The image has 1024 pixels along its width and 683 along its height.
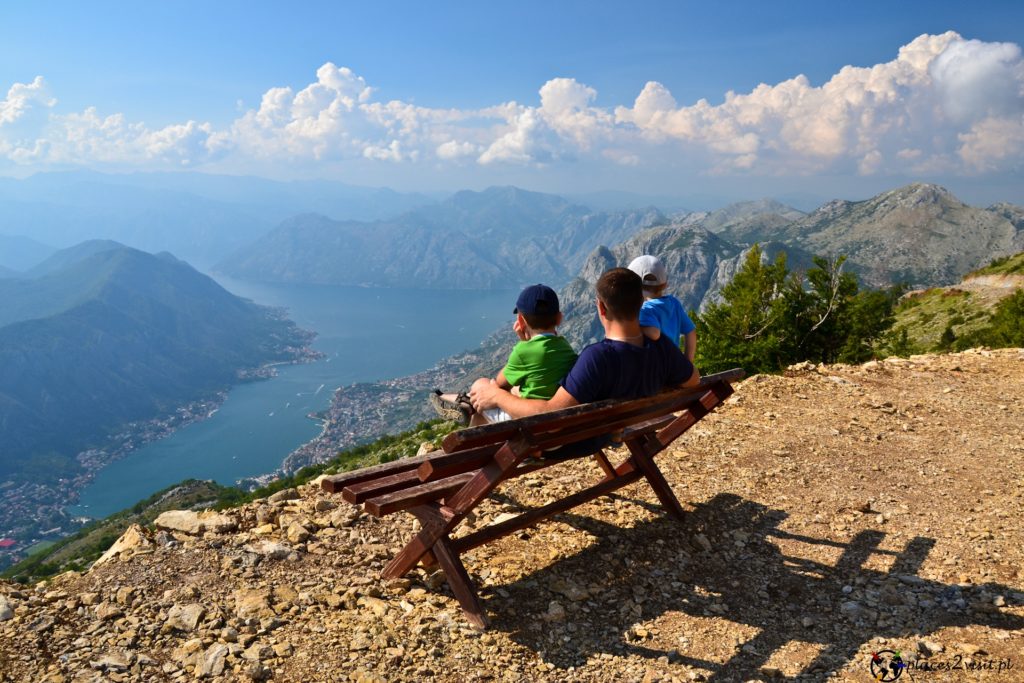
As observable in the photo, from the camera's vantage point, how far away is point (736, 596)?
4.95 meters

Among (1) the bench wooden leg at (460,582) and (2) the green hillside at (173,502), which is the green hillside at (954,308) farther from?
(2) the green hillside at (173,502)

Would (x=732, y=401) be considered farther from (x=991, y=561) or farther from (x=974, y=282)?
(x=974, y=282)

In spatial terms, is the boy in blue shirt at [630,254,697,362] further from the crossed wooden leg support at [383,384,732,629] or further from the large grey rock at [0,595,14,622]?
the large grey rock at [0,595,14,622]

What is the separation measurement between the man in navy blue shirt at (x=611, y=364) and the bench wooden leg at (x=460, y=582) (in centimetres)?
109

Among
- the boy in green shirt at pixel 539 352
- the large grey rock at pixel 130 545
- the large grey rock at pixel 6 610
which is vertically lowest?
the large grey rock at pixel 130 545

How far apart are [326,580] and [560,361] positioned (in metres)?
2.45

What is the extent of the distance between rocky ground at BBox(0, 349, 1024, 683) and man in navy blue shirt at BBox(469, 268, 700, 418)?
151cm

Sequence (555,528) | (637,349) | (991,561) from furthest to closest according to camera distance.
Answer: (555,528), (991,561), (637,349)

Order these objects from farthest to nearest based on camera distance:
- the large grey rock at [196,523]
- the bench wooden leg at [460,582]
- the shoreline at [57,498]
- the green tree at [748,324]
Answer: the shoreline at [57,498]
the green tree at [748,324]
the large grey rock at [196,523]
the bench wooden leg at [460,582]

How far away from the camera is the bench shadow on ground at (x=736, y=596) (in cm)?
423

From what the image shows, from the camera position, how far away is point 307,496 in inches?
250

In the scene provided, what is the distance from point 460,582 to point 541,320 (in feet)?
6.52

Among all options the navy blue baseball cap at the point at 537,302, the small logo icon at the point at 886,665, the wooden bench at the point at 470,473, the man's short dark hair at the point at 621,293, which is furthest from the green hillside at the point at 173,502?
the small logo icon at the point at 886,665

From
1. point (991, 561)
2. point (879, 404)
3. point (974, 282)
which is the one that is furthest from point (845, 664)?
point (974, 282)
